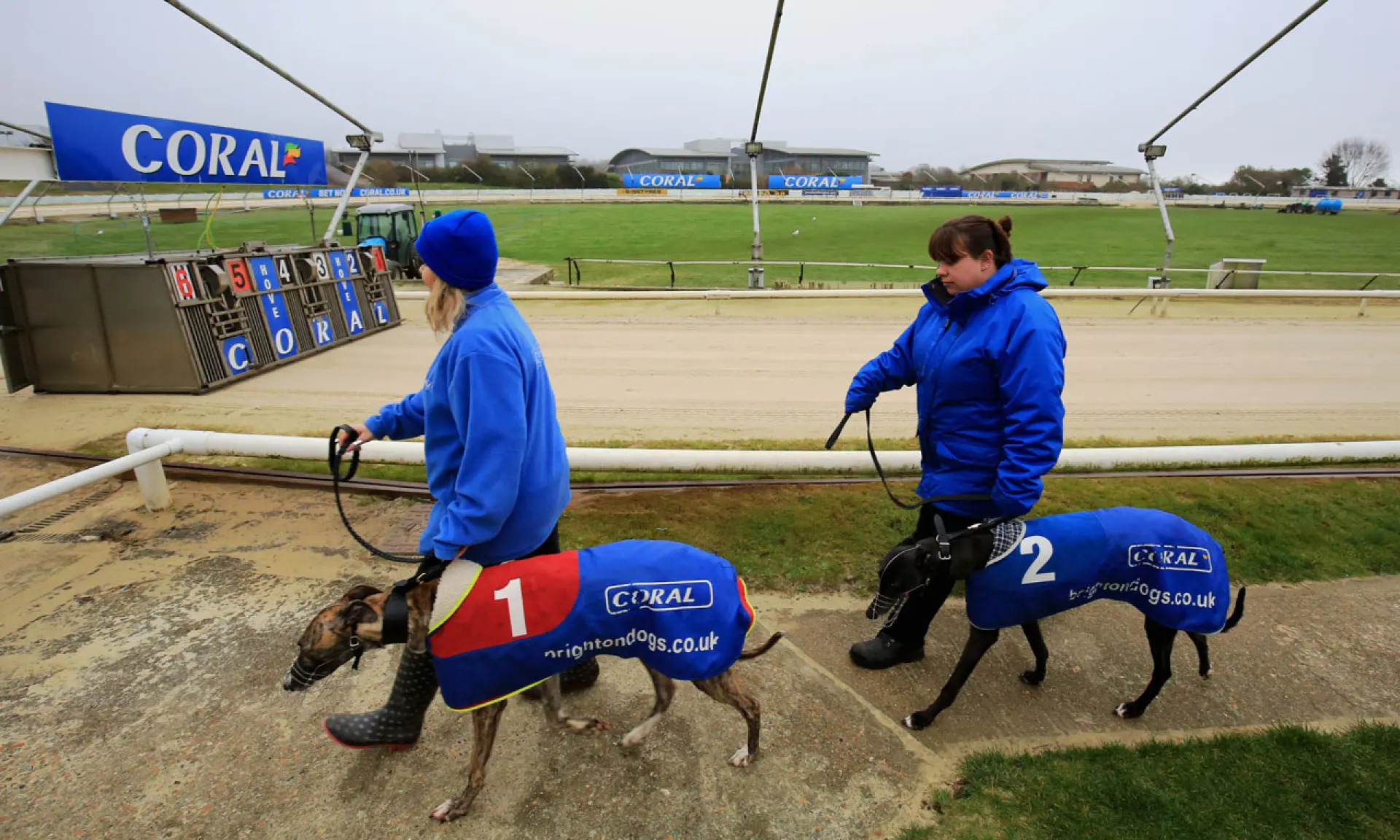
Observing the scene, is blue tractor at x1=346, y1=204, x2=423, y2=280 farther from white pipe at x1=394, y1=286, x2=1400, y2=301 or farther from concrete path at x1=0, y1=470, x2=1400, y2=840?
concrete path at x1=0, y1=470, x2=1400, y2=840

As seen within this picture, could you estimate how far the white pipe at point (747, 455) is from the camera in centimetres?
464

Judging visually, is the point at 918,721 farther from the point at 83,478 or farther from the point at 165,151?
the point at 165,151

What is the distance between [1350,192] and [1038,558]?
96.4 meters

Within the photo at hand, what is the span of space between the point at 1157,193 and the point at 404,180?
62.7 m

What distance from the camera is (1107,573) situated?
286cm

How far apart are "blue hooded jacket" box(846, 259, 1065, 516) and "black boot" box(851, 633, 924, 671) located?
2.75 ft

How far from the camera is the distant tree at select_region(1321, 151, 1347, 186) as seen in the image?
7588 centimetres

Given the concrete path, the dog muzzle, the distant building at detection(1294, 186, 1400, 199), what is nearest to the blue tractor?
the concrete path

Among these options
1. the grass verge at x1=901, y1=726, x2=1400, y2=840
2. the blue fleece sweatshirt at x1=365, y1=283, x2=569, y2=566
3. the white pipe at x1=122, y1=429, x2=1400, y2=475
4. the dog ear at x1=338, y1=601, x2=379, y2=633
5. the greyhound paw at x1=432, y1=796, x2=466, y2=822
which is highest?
the blue fleece sweatshirt at x1=365, y1=283, x2=569, y2=566

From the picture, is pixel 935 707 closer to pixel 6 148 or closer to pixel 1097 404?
pixel 1097 404

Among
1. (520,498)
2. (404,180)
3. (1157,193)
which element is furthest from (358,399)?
(404,180)

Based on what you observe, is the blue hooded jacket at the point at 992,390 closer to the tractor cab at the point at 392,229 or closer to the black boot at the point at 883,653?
the black boot at the point at 883,653

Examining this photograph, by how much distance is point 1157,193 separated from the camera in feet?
53.8

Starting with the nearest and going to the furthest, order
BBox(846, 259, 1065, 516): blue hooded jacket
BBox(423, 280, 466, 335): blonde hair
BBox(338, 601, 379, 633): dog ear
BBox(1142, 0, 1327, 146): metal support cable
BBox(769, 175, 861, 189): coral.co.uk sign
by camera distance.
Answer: BBox(423, 280, 466, 335): blonde hair → BBox(338, 601, 379, 633): dog ear → BBox(846, 259, 1065, 516): blue hooded jacket → BBox(1142, 0, 1327, 146): metal support cable → BBox(769, 175, 861, 189): coral.co.uk sign
